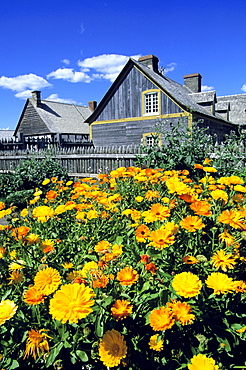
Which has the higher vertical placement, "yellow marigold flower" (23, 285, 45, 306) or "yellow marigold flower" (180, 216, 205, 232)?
"yellow marigold flower" (180, 216, 205, 232)

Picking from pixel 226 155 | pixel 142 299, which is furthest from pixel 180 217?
pixel 226 155

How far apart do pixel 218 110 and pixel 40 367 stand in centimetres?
2433

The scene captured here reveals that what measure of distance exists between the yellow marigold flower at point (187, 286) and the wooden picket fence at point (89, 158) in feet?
22.1

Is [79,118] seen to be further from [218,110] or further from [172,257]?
[172,257]

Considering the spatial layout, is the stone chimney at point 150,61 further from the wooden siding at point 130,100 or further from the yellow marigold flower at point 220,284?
the yellow marigold flower at point 220,284

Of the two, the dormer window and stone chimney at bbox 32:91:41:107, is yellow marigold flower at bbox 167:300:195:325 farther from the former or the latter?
stone chimney at bbox 32:91:41:107

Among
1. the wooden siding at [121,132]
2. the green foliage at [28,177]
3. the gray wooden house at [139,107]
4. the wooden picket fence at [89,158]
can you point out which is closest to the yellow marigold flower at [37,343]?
the green foliage at [28,177]

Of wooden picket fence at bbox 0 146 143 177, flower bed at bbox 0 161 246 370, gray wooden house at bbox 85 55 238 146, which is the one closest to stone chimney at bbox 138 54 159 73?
gray wooden house at bbox 85 55 238 146

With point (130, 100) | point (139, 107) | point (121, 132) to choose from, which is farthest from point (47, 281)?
point (130, 100)

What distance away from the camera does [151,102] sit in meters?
17.8

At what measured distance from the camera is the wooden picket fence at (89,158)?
27.2 feet

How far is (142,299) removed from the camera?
55.6 inches

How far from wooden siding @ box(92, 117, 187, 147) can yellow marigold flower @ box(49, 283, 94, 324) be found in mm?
16841

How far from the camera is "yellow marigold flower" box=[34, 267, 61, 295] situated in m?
1.22
